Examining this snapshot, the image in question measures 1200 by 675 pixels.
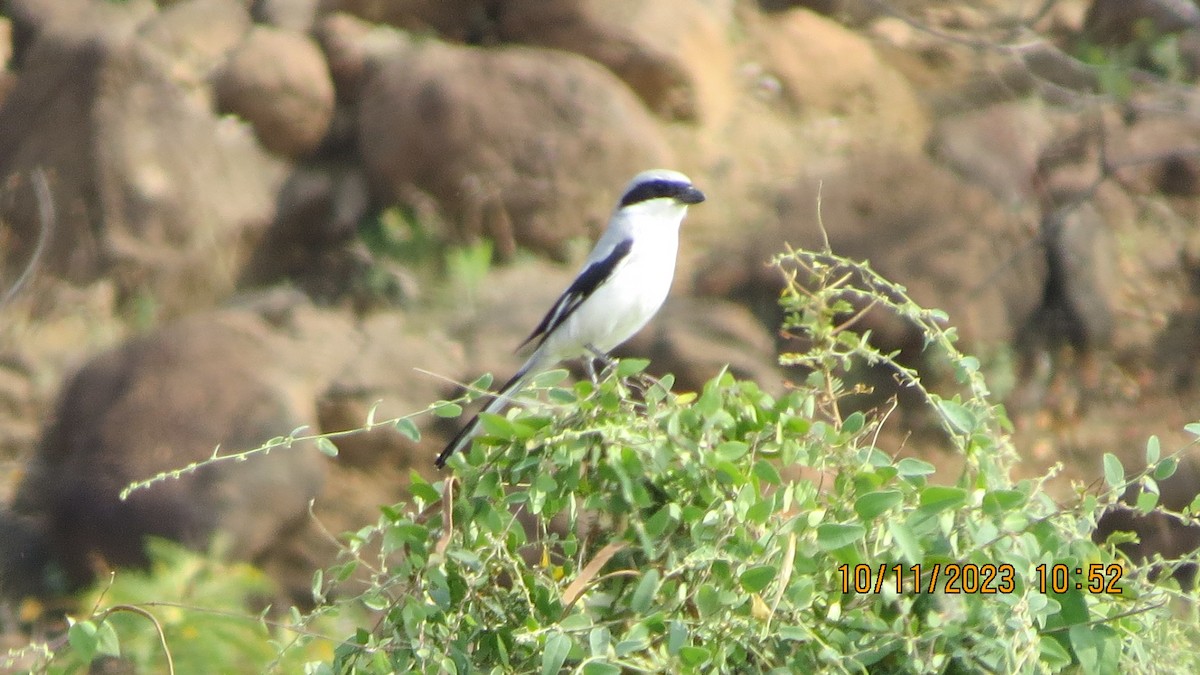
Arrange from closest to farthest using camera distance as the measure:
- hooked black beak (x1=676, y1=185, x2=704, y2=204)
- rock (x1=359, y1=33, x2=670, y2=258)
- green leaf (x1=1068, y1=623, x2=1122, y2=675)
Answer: green leaf (x1=1068, y1=623, x2=1122, y2=675) → hooked black beak (x1=676, y1=185, x2=704, y2=204) → rock (x1=359, y1=33, x2=670, y2=258)

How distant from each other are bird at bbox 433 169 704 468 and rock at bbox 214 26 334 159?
17.6ft

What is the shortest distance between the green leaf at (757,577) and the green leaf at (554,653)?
277mm

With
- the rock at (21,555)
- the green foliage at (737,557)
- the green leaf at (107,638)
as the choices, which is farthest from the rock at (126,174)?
the green leaf at (107,638)

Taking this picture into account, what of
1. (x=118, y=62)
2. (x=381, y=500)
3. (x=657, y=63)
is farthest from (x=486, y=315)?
(x=118, y=62)

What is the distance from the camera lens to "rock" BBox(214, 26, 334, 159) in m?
9.92

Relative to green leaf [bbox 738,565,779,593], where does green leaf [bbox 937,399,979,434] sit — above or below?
above

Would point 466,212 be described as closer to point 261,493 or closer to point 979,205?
point 261,493

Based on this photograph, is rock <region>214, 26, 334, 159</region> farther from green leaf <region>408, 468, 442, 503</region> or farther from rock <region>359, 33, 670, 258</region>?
green leaf <region>408, 468, 442, 503</region>

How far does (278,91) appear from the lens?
9.94m

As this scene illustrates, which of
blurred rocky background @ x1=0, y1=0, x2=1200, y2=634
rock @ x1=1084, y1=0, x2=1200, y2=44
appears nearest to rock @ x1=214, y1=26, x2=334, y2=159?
blurred rocky background @ x1=0, y1=0, x2=1200, y2=634

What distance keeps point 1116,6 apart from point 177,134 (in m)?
7.05

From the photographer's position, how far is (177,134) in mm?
9484
